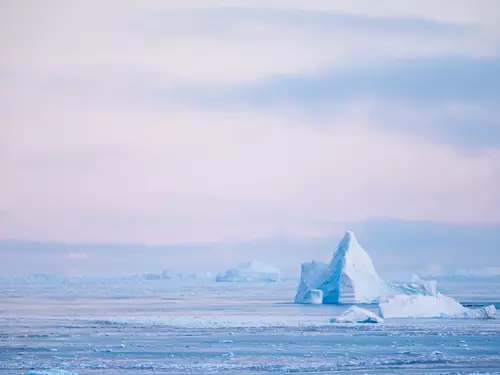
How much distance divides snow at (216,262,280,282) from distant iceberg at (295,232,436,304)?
53530 millimetres

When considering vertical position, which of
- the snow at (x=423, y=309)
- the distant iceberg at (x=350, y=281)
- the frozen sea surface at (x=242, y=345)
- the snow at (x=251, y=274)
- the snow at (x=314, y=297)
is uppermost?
the snow at (x=251, y=274)

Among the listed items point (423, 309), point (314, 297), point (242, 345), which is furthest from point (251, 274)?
point (242, 345)

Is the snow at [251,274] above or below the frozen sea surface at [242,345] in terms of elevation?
above

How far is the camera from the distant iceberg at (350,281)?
36812mm

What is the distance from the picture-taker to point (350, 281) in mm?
36844

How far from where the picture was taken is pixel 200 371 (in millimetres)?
15391

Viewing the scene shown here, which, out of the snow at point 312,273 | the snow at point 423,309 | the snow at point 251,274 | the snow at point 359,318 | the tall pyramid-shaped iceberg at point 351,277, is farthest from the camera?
the snow at point 251,274

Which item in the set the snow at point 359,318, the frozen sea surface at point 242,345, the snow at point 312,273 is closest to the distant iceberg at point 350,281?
the snow at point 312,273

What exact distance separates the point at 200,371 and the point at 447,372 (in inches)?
156

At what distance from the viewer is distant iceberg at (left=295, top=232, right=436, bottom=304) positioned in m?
36.8

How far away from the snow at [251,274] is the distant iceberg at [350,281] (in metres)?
53.5

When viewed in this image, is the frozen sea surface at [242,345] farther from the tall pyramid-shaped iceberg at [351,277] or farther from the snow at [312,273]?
the snow at [312,273]

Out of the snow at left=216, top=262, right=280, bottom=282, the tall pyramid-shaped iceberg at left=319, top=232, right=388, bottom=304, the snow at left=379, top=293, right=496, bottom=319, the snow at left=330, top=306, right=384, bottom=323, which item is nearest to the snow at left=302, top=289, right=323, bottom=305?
the tall pyramid-shaped iceberg at left=319, top=232, right=388, bottom=304

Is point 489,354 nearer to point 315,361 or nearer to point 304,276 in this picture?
point 315,361
